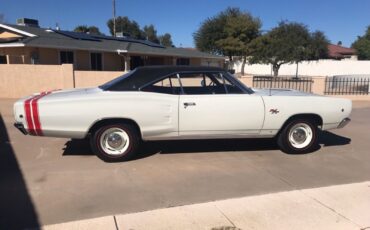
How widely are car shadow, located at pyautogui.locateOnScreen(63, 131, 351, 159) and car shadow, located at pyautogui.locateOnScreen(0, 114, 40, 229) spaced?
3.49ft

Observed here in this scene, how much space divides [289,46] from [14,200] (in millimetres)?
33509

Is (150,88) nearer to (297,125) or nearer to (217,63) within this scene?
(297,125)

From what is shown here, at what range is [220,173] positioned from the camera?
539cm

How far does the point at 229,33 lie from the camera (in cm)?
4544

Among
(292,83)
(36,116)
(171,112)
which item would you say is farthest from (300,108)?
(292,83)

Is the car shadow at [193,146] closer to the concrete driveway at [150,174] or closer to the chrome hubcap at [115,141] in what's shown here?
the concrete driveway at [150,174]

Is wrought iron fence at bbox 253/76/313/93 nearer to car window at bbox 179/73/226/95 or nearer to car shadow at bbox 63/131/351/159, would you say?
car shadow at bbox 63/131/351/159

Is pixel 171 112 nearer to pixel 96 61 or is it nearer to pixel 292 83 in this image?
pixel 292 83

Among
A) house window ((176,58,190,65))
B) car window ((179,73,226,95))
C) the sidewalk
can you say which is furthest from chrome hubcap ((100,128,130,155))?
house window ((176,58,190,65))

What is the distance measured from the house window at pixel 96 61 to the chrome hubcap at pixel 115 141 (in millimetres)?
19736

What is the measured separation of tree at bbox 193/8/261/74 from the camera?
4457cm

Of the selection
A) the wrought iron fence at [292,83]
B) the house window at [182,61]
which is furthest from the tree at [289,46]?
the wrought iron fence at [292,83]

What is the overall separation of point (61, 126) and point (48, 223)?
209 centimetres

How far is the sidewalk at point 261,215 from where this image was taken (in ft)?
12.3
